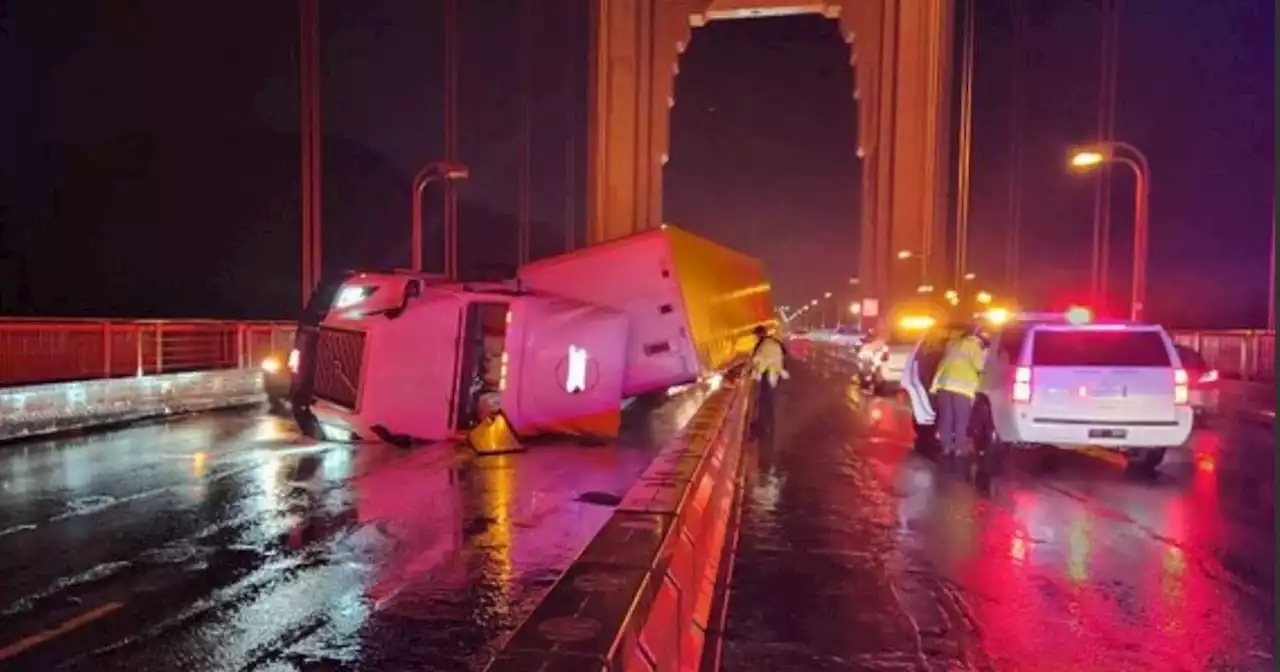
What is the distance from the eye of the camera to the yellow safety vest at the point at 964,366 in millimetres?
12547

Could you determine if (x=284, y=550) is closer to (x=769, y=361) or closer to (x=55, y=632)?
(x=55, y=632)

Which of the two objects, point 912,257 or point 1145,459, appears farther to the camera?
point 912,257

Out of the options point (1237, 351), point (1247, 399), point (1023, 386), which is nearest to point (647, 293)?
point (1023, 386)

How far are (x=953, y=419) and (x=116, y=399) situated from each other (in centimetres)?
1244

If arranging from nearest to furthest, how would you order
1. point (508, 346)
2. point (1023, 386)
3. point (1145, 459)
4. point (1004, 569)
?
1. point (1004, 569)
2. point (1023, 386)
3. point (1145, 459)
4. point (508, 346)

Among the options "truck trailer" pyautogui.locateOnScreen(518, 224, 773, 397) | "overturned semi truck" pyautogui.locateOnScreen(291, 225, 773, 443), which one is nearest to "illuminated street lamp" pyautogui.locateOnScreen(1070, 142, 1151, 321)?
"truck trailer" pyautogui.locateOnScreen(518, 224, 773, 397)

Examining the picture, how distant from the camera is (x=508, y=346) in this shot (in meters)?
13.5

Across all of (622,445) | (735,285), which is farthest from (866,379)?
(622,445)

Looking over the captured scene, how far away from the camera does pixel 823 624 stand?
6.20m

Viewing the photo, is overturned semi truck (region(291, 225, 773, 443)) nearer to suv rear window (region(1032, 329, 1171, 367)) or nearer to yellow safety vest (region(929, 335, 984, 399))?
yellow safety vest (region(929, 335, 984, 399))

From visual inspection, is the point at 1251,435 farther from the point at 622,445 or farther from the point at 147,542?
the point at 147,542

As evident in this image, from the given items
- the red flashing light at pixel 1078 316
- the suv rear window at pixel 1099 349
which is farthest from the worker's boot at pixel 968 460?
the red flashing light at pixel 1078 316

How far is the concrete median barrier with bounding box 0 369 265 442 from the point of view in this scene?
1545 cm

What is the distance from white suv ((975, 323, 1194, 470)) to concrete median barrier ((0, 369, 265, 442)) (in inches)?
486
